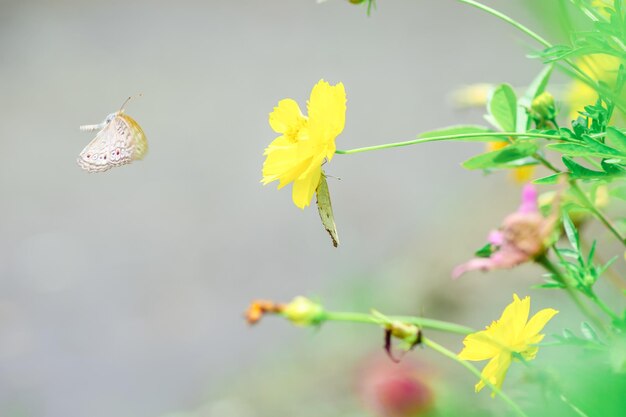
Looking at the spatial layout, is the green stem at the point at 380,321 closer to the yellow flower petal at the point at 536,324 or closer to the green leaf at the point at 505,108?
the yellow flower petal at the point at 536,324

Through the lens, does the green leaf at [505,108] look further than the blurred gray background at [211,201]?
No

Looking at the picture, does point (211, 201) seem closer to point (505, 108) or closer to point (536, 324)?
point (505, 108)

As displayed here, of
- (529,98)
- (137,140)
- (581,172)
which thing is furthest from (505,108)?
(137,140)

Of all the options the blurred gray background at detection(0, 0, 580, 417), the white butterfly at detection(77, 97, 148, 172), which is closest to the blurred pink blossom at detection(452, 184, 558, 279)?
the white butterfly at detection(77, 97, 148, 172)

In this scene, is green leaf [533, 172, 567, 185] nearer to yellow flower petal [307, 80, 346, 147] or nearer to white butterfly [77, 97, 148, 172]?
yellow flower petal [307, 80, 346, 147]

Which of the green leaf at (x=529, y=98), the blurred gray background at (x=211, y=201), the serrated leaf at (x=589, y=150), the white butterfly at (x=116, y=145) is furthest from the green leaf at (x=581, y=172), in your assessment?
the blurred gray background at (x=211, y=201)
